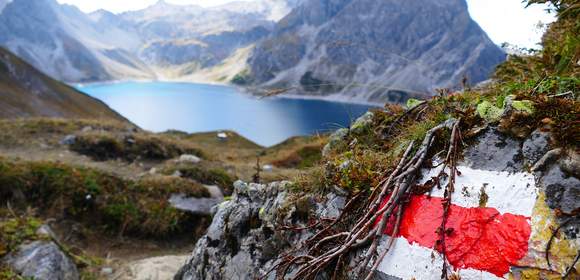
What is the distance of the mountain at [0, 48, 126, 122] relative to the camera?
2131 inches

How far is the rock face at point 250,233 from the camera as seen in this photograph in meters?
5.33

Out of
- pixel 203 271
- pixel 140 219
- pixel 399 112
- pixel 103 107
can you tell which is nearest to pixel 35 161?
pixel 140 219

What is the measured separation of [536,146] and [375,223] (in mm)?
A: 1717

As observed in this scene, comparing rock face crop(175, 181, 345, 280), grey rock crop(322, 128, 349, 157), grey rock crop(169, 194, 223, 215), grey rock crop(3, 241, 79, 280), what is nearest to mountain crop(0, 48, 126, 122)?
grey rock crop(169, 194, 223, 215)

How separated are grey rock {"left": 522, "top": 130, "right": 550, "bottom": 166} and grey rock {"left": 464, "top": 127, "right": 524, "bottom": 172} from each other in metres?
0.06

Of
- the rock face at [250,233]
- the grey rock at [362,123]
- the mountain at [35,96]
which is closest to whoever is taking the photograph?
the rock face at [250,233]

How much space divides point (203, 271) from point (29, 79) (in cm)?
7183

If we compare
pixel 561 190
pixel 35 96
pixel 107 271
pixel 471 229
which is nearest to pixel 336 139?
→ pixel 471 229

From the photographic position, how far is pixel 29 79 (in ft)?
213

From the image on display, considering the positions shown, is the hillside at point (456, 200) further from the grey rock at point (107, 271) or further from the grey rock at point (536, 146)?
the grey rock at point (107, 271)

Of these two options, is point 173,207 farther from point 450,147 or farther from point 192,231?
point 450,147

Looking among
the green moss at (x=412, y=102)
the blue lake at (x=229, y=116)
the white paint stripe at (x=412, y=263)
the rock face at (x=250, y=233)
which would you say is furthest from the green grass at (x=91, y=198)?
the blue lake at (x=229, y=116)

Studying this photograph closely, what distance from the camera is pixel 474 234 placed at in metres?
3.70

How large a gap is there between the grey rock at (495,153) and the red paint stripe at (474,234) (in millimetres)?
508
